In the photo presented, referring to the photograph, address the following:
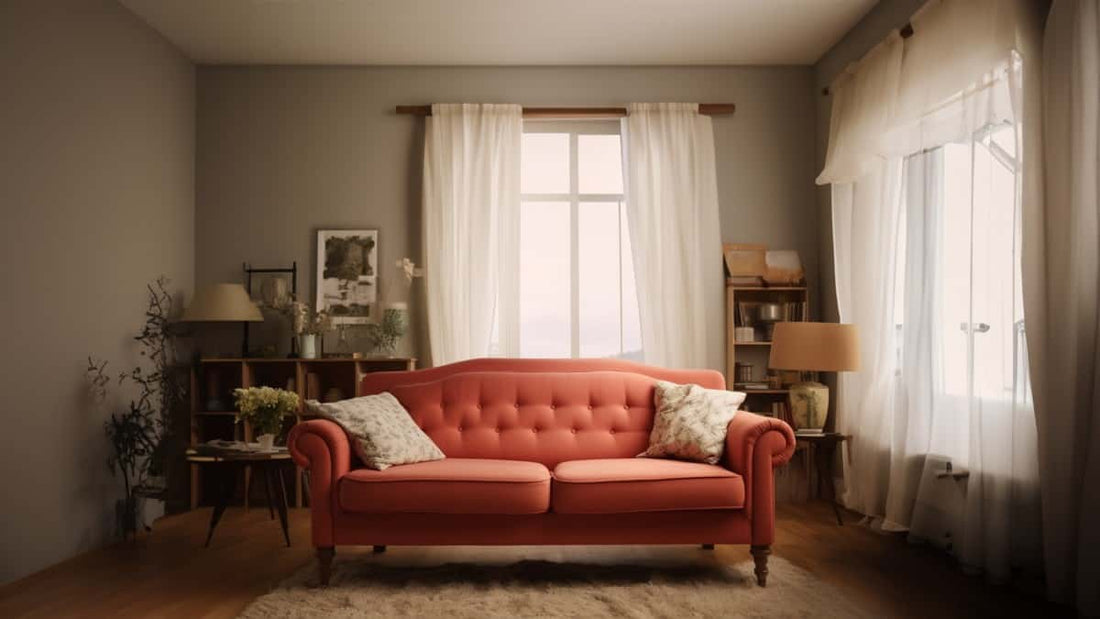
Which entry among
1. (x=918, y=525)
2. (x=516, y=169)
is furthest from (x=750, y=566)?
(x=516, y=169)

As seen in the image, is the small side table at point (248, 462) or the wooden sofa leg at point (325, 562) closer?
the wooden sofa leg at point (325, 562)

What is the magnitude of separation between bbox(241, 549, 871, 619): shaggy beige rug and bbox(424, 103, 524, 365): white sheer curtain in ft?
6.86

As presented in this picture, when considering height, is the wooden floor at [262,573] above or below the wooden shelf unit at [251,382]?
below

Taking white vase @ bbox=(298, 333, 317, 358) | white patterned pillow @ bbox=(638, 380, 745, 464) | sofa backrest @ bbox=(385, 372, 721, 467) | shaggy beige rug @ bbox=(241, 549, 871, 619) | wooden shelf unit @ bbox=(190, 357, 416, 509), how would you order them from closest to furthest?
1. shaggy beige rug @ bbox=(241, 549, 871, 619)
2. white patterned pillow @ bbox=(638, 380, 745, 464)
3. sofa backrest @ bbox=(385, 372, 721, 467)
4. wooden shelf unit @ bbox=(190, 357, 416, 509)
5. white vase @ bbox=(298, 333, 317, 358)

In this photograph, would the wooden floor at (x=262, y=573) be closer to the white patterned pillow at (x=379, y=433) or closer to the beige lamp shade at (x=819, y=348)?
the white patterned pillow at (x=379, y=433)

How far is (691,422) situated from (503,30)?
9.47ft

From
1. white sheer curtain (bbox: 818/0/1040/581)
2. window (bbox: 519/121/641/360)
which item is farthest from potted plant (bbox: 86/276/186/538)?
white sheer curtain (bbox: 818/0/1040/581)

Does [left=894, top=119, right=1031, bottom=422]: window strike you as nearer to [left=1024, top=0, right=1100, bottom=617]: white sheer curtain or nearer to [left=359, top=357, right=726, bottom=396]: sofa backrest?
[left=1024, top=0, right=1100, bottom=617]: white sheer curtain

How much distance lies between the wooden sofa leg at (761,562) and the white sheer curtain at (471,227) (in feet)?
8.51

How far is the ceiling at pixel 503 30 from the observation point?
16.3ft

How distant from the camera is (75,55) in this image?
14.5ft

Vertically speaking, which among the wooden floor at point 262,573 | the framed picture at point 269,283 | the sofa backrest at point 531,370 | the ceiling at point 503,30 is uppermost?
the ceiling at point 503,30

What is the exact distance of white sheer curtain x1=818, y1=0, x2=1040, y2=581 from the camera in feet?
11.5

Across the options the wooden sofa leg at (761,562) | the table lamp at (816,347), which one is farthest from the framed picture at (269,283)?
the wooden sofa leg at (761,562)
